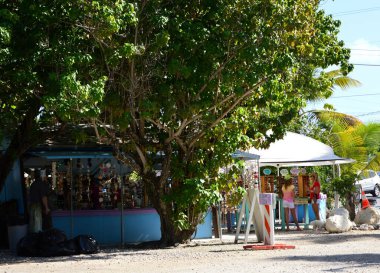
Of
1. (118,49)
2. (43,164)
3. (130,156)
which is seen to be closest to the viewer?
(118,49)

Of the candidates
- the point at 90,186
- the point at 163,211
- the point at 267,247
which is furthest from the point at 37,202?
the point at 267,247

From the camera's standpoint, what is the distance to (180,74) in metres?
17.2

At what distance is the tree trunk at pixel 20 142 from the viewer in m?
20.2

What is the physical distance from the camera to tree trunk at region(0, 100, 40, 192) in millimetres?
20172

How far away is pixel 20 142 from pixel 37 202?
5.26ft

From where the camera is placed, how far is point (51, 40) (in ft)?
55.5

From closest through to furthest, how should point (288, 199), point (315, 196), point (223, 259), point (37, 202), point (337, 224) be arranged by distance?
point (223, 259)
point (37, 202)
point (337, 224)
point (288, 199)
point (315, 196)

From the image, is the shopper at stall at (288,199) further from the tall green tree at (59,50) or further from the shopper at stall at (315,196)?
the tall green tree at (59,50)

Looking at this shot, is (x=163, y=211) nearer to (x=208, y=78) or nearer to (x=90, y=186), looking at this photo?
(x=90, y=186)

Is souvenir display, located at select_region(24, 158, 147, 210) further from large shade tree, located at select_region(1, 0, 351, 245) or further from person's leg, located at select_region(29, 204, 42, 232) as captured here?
large shade tree, located at select_region(1, 0, 351, 245)

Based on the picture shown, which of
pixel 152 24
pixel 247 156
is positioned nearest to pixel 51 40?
pixel 152 24

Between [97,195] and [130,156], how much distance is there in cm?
222

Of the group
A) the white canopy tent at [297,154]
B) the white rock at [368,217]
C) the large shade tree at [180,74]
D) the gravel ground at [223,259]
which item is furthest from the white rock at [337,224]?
the large shade tree at [180,74]

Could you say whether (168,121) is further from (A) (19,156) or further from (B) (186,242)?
(A) (19,156)
